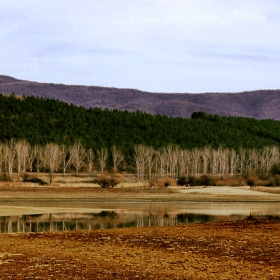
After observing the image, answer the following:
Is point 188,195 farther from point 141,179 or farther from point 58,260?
point 58,260

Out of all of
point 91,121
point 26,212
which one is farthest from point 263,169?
point 26,212

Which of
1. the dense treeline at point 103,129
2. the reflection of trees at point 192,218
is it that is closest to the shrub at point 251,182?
the dense treeline at point 103,129

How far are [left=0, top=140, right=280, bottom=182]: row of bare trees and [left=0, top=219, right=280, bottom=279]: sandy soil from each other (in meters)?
84.6

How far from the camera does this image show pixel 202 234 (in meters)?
28.2

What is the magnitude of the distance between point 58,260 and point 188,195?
5893cm

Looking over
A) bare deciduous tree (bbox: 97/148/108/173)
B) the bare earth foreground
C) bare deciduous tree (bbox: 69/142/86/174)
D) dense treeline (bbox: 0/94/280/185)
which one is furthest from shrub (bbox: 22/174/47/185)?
the bare earth foreground

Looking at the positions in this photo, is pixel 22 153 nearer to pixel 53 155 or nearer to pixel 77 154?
pixel 53 155

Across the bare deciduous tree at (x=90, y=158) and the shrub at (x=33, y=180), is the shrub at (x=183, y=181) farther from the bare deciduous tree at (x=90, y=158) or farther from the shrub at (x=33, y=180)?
the bare deciduous tree at (x=90, y=158)

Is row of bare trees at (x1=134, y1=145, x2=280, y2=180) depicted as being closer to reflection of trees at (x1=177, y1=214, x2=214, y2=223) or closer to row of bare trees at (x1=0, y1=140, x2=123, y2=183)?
row of bare trees at (x1=0, y1=140, x2=123, y2=183)

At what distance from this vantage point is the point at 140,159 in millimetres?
131125

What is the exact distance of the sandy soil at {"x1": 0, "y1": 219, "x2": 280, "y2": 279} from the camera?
17.7m

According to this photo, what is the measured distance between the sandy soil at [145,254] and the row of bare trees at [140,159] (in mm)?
84627

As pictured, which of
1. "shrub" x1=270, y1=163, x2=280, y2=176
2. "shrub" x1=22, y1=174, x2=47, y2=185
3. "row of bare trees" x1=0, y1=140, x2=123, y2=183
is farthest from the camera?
"shrub" x1=270, y1=163, x2=280, y2=176

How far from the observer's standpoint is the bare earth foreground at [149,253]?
698 inches
